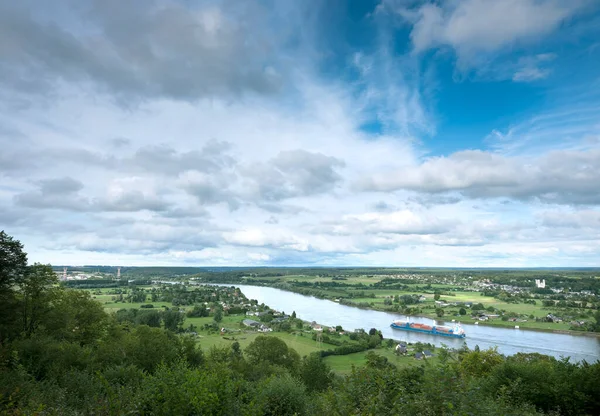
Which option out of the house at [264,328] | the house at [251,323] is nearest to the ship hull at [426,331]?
the house at [264,328]

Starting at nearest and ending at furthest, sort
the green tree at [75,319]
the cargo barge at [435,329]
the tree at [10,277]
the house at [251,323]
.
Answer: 1. the tree at [10,277]
2. the green tree at [75,319]
3. the cargo barge at [435,329]
4. the house at [251,323]

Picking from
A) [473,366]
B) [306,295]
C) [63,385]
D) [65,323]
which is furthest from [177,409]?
[306,295]

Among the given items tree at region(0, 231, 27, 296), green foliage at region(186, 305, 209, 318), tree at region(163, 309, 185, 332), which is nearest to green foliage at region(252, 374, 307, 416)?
tree at region(0, 231, 27, 296)

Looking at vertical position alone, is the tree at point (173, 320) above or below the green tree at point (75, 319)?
below

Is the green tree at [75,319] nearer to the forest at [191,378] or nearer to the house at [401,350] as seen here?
the forest at [191,378]

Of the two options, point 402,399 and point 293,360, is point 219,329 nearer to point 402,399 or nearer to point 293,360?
point 293,360

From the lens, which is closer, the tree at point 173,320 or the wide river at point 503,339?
the wide river at point 503,339
